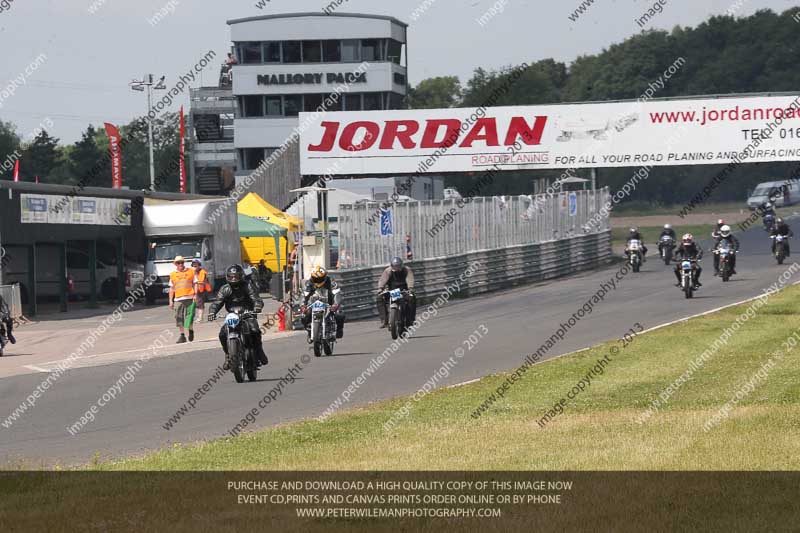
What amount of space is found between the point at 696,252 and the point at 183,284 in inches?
476

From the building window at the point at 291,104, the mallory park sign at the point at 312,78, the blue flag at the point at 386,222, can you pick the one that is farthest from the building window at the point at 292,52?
the blue flag at the point at 386,222

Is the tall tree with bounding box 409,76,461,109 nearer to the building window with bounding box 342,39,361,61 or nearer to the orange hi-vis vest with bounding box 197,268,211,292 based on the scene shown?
the building window with bounding box 342,39,361,61

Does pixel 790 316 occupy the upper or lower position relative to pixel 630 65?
lower

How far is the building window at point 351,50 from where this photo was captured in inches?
3666

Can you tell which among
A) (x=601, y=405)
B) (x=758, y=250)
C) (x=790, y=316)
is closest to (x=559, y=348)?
(x=790, y=316)

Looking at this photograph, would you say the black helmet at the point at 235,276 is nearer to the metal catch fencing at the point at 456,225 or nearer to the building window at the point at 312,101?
the metal catch fencing at the point at 456,225

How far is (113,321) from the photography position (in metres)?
34.6

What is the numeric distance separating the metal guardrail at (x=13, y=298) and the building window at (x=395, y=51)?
63006 millimetres

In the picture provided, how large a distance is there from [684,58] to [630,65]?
4580mm

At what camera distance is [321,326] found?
20.9 meters

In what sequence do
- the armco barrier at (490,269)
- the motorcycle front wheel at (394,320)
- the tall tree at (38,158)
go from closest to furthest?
the motorcycle front wheel at (394,320), the armco barrier at (490,269), the tall tree at (38,158)

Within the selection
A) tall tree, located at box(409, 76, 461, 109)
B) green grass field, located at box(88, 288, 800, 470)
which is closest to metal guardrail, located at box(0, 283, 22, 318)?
green grass field, located at box(88, 288, 800, 470)
